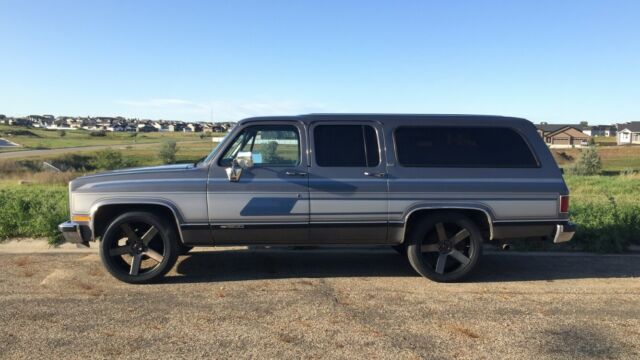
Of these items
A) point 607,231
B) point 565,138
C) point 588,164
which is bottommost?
point 588,164

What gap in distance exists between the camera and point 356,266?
20.5 ft

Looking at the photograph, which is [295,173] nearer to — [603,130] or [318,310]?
[318,310]

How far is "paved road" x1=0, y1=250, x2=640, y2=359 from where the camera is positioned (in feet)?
12.7

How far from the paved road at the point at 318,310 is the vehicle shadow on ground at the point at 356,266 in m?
0.03

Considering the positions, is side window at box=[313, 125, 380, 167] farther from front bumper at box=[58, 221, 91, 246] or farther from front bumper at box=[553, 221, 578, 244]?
front bumper at box=[58, 221, 91, 246]

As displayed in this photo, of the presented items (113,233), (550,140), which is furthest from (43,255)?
(550,140)

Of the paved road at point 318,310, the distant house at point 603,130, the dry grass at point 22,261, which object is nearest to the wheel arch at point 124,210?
the paved road at point 318,310

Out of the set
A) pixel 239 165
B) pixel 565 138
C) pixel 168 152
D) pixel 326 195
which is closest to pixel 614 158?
pixel 565 138

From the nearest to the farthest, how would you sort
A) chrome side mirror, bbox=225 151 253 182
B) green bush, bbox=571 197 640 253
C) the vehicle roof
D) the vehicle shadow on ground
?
chrome side mirror, bbox=225 151 253 182 → the vehicle roof → the vehicle shadow on ground → green bush, bbox=571 197 640 253

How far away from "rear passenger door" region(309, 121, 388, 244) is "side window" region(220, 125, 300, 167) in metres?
0.21

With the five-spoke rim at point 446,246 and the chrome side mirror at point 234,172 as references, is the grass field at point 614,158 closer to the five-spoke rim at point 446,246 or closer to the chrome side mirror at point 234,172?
the five-spoke rim at point 446,246

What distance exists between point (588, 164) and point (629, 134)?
62.6m

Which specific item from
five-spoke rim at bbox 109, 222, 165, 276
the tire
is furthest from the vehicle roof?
five-spoke rim at bbox 109, 222, 165, 276

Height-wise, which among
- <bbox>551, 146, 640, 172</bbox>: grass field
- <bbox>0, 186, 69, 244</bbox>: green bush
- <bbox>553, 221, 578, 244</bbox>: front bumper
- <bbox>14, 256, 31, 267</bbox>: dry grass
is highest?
<bbox>553, 221, 578, 244</bbox>: front bumper
